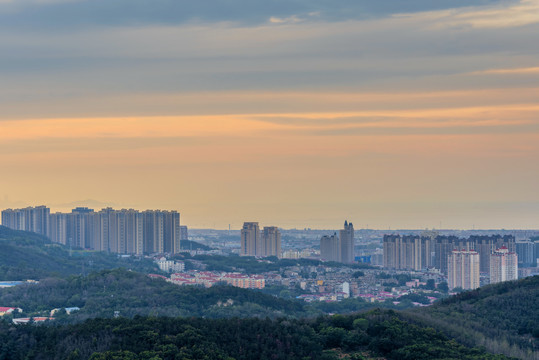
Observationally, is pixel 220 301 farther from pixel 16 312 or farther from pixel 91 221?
pixel 91 221

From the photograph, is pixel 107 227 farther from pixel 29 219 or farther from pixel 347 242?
pixel 347 242

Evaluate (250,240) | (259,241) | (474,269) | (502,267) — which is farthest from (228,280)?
(259,241)

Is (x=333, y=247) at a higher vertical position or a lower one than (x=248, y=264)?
higher

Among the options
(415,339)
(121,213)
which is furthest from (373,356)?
(121,213)

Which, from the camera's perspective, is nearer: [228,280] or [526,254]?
[228,280]

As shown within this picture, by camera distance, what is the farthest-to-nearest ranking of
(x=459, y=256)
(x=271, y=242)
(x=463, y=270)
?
(x=271, y=242) < (x=459, y=256) < (x=463, y=270)

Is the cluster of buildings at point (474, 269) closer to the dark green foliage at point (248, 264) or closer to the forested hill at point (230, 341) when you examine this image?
the dark green foliage at point (248, 264)
